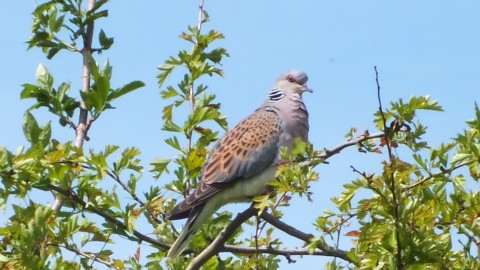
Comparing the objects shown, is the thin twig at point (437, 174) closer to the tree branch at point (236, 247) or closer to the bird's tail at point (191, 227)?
the tree branch at point (236, 247)

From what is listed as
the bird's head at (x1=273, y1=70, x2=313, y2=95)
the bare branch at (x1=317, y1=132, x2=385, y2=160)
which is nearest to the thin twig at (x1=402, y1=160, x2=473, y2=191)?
the bare branch at (x1=317, y1=132, x2=385, y2=160)

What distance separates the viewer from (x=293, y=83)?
23.6 feet

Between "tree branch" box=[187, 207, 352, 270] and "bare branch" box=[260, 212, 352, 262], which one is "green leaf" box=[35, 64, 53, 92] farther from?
"bare branch" box=[260, 212, 352, 262]

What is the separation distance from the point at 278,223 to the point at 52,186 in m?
1.02

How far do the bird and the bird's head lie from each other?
0.06 metres

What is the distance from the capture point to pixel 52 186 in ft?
15.8

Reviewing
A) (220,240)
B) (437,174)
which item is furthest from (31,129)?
(437,174)

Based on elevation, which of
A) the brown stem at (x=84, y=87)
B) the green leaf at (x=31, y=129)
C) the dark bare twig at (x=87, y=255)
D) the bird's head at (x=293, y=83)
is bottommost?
the dark bare twig at (x=87, y=255)

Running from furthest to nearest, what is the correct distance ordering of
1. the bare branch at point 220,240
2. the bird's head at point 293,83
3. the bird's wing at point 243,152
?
→ 1. the bird's head at point 293,83
2. the bird's wing at point 243,152
3. the bare branch at point 220,240

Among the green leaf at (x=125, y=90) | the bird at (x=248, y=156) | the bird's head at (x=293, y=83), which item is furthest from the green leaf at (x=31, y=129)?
the bird's head at (x=293, y=83)

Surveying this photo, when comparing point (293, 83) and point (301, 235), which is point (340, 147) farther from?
point (293, 83)

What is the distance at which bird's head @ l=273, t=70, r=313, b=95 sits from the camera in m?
7.12

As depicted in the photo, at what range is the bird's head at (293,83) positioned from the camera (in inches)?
281

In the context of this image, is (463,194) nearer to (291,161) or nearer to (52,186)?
(291,161)
